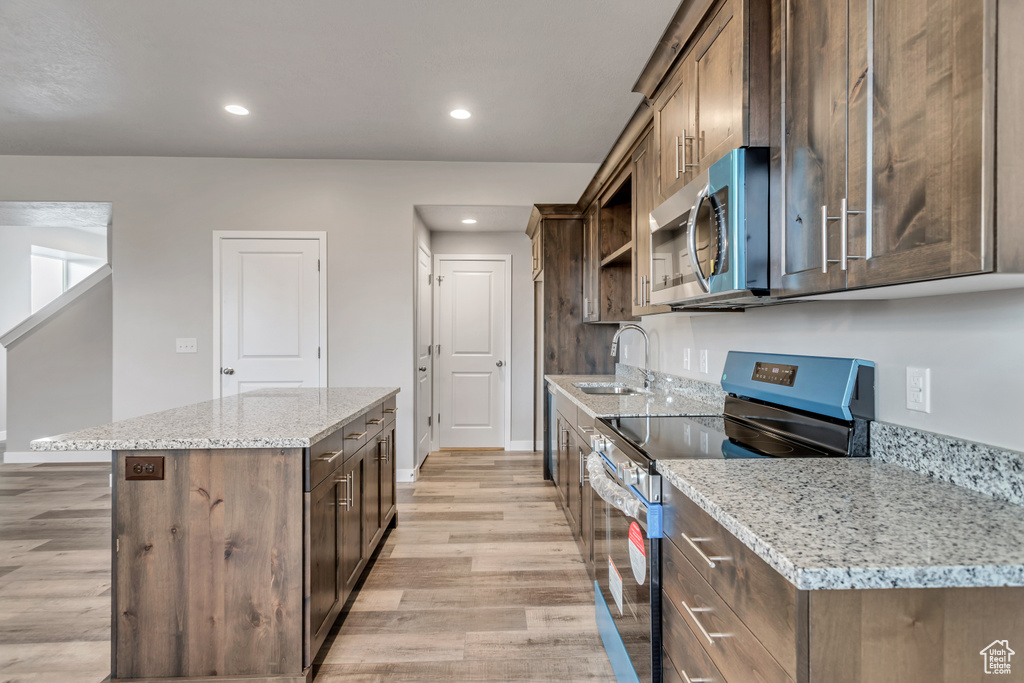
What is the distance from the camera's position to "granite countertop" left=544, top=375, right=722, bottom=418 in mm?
2229

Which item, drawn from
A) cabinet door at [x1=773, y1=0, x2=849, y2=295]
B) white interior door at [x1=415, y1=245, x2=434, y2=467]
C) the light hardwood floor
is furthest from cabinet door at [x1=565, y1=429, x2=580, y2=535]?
white interior door at [x1=415, y1=245, x2=434, y2=467]

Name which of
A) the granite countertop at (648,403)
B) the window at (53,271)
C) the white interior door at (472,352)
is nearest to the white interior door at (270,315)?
the white interior door at (472,352)

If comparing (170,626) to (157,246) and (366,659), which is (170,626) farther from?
(157,246)

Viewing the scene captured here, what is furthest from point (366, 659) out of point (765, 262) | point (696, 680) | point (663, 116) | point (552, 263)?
point (552, 263)

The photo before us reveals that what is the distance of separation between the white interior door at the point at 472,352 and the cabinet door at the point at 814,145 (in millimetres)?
4216

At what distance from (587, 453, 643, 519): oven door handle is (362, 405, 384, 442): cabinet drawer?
1250 millimetres

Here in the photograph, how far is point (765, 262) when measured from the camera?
1438 millimetres

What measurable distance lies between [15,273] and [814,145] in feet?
27.7

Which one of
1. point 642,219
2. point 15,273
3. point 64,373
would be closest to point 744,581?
point 642,219

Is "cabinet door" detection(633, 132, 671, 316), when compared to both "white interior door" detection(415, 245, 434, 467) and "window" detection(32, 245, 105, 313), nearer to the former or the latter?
"white interior door" detection(415, 245, 434, 467)

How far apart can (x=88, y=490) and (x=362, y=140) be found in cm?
341

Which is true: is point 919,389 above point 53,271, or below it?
below

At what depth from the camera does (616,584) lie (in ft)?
5.50

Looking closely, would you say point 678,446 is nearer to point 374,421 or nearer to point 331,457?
point 331,457
